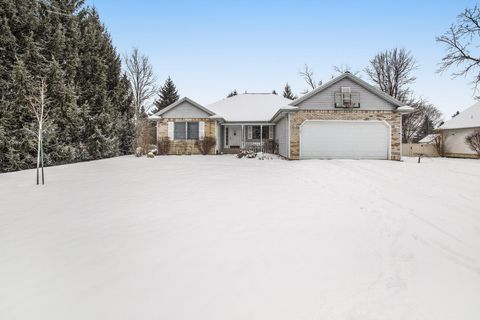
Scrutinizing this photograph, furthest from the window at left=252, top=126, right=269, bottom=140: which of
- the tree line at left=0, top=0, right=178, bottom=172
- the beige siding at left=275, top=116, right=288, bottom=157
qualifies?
the tree line at left=0, top=0, right=178, bottom=172

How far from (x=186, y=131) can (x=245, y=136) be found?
525cm

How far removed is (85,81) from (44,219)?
51.0 feet

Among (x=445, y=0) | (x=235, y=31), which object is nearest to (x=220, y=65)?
(x=235, y=31)

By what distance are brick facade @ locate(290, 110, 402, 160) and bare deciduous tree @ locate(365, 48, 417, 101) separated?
48.9ft

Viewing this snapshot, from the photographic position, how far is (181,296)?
2.51 meters

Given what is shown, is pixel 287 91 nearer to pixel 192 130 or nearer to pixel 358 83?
pixel 192 130

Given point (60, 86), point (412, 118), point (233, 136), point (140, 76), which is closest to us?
point (60, 86)

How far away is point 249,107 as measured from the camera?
23.6 meters

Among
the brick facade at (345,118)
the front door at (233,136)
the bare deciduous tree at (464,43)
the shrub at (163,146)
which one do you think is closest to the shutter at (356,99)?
the brick facade at (345,118)

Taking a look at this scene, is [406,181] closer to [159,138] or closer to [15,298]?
[15,298]

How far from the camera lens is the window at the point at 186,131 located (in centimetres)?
1958

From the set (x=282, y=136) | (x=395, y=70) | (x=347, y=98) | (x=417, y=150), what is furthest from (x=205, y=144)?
(x=395, y=70)

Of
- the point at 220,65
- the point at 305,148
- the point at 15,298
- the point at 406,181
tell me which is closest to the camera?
the point at 15,298

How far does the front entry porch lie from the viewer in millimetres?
21892
